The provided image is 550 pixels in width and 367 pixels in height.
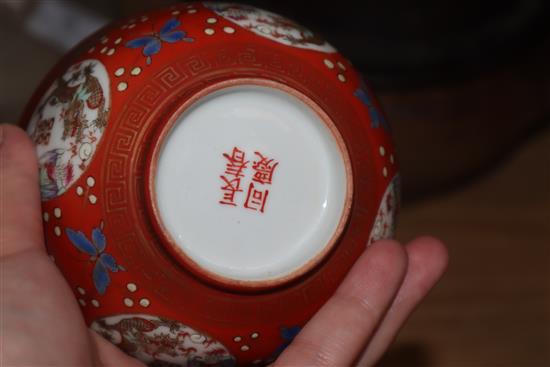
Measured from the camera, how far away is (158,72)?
33.9 inches

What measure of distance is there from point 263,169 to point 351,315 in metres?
0.21

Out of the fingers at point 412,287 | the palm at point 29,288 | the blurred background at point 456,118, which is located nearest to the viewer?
the palm at point 29,288

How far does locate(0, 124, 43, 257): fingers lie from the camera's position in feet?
2.83

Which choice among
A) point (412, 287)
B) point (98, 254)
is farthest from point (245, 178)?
point (412, 287)

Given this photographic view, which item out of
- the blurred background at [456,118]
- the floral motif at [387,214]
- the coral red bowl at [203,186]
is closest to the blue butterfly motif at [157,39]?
the coral red bowl at [203,186]

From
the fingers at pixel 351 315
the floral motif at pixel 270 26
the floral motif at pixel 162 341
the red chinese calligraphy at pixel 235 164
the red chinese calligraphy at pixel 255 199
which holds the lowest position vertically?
the floral motif at pixel 162 341

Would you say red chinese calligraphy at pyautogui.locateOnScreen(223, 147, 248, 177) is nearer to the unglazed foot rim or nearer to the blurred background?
the unglazed foot rim

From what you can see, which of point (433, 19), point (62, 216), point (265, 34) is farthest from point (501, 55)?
point (62, 216)

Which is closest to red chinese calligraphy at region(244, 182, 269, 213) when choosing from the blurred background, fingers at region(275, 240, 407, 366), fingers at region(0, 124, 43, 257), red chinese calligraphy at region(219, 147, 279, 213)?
red chinese calligraphy at region(219, 147, 279, 213)

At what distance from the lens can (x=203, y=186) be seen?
0.86m

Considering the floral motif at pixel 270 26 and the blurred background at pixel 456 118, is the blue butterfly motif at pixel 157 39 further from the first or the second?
the blurred background at pixel 456 118

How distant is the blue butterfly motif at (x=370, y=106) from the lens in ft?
3.06

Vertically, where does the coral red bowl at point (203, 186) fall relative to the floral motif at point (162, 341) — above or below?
above

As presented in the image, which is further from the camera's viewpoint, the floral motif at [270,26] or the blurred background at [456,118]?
the blurred background at [456,118]
